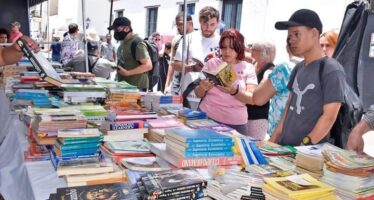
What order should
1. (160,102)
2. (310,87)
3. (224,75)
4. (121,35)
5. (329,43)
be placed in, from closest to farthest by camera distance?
1. (310,87)
2. (224,75)
3. (160,102)
4. (329,43)
5. (121,35)

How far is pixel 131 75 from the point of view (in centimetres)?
392

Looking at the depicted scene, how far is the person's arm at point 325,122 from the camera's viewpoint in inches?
76.6

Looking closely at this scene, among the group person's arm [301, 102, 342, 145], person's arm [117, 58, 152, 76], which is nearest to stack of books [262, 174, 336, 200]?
person's arm [301, 102, 342, 145]

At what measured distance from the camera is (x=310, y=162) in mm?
1500

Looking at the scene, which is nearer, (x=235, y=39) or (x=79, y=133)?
(x=79, y=133)

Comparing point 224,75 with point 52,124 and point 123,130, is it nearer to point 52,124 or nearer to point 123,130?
point 123,130

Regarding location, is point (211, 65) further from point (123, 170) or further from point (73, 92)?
point (123, 170)

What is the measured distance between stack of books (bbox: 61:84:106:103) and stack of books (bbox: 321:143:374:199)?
→ 1.68m

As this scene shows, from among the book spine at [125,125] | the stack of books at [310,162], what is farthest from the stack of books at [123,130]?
the stack of books at [310,162]

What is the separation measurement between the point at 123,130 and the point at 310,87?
3.31ft

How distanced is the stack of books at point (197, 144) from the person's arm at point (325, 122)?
2.08 feet

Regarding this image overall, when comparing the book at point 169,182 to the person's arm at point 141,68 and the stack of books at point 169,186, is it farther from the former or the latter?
the person's arm at point 141,68

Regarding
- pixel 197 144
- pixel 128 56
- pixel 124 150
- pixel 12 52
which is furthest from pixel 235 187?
pixel 128 56

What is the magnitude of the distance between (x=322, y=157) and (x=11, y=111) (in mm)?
2231
